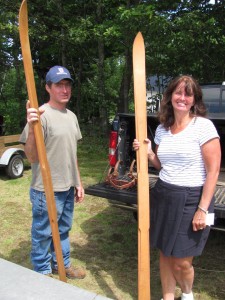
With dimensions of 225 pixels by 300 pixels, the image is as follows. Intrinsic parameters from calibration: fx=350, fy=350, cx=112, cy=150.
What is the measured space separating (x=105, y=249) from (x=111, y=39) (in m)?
6.98

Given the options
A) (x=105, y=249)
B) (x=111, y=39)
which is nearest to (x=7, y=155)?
(x=105, y=249)

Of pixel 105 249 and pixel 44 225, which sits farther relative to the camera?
pixel 105 249

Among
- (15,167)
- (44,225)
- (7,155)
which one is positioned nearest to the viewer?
(44,225)

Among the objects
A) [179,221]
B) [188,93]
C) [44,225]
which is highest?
[188,93]

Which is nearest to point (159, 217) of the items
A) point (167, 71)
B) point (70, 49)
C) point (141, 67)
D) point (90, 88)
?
point (141, 67)

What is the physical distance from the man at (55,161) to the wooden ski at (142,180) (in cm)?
64

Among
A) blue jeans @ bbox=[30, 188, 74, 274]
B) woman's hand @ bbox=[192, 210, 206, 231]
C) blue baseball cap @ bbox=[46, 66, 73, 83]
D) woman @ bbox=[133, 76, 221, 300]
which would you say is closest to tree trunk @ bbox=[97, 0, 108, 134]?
blue baseball cap @ bbox=[46, 66, 73, 83]

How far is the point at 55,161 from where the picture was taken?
2.81 meters

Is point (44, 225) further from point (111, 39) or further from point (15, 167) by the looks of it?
point (111, 39)

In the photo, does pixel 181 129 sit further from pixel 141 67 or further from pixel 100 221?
pixel 100 221

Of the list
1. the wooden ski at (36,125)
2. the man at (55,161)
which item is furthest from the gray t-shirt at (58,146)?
the wooden ski at (36,125)

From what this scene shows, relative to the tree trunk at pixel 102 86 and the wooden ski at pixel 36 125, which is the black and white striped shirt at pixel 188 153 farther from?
the tree trunk at pixel 102 86

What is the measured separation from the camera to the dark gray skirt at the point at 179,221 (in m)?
2.32

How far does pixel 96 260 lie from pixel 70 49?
10.9 metres
